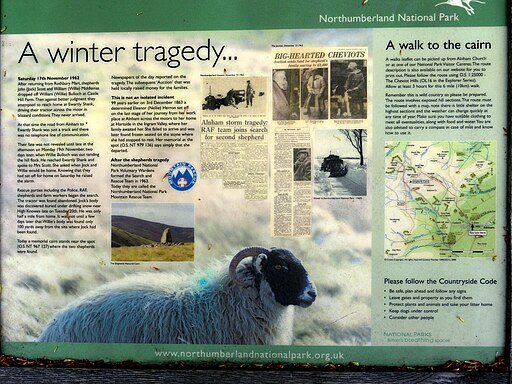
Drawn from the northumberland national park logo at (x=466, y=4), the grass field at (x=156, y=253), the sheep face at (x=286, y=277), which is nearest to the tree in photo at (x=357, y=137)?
the sheep face at (x=286, y=277)

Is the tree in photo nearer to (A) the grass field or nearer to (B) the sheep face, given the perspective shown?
(B) the sheep face

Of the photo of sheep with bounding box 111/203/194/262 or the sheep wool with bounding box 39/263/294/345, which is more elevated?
the photo of sheep with bounding box 111/203/194/262

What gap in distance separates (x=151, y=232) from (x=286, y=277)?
3.17 ft

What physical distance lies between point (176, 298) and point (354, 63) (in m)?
1.99

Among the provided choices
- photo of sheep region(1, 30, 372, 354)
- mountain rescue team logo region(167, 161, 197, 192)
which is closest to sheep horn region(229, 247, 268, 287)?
photo of sheep region(1, 30, 372, 354)

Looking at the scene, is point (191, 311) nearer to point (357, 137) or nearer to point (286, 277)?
point (286, 277)

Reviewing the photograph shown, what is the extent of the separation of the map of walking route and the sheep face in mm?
582

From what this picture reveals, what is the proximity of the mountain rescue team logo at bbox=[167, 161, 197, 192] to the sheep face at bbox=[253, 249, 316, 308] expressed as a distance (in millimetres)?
681

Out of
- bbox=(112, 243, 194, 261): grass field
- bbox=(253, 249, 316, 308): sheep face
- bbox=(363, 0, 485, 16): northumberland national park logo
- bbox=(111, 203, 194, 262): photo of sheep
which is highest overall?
bbox=(363, 0, 485, 16): northumberland national park logo

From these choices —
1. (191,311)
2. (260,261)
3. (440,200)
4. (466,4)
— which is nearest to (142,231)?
(191,311)

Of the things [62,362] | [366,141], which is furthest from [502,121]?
[62,362]

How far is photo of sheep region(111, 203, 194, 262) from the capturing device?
3756 mm

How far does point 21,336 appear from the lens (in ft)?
12.6

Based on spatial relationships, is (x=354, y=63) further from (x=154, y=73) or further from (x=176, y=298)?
(x=176, y=298)
